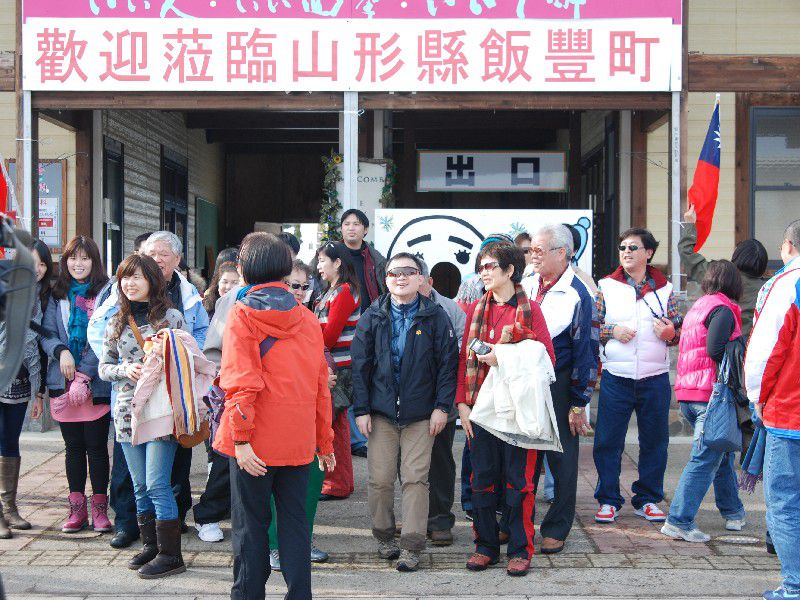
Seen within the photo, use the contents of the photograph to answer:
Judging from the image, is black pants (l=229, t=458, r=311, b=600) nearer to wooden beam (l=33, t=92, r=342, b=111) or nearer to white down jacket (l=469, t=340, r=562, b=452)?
white down jacket (l=469, t=340, r=562, b=452)

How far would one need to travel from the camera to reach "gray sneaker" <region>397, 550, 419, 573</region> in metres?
5.27

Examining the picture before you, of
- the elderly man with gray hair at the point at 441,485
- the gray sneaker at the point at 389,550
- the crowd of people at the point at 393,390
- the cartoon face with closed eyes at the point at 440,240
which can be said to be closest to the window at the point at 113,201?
the cartoon face with closed eyes at the point at 440,240

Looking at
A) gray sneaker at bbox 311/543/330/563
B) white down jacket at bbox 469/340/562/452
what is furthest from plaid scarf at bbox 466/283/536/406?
gray sneaker at bbox 311/543/330/563

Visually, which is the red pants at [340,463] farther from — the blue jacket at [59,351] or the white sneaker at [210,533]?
the blue jacket at [59,351]

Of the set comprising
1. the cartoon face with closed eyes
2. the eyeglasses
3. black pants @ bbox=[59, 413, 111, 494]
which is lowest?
black pants @ bbox=[59, 413, 111, 494]

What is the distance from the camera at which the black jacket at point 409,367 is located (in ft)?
17.5

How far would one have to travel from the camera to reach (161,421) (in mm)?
5117

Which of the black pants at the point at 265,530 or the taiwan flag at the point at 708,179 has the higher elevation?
the taiwan flag at the point at 708,179

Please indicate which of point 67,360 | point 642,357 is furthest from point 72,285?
point 642,357

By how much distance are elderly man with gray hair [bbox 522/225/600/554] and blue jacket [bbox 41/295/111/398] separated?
266cm

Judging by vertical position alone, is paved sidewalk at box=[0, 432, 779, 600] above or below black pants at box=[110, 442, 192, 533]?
below

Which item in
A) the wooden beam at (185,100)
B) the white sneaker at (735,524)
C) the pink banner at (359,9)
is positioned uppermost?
the pink banner at (359,9)

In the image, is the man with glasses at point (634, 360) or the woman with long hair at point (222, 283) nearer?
the man with glasses at point (634, 360)

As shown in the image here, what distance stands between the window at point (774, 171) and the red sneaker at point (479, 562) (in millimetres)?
6484
